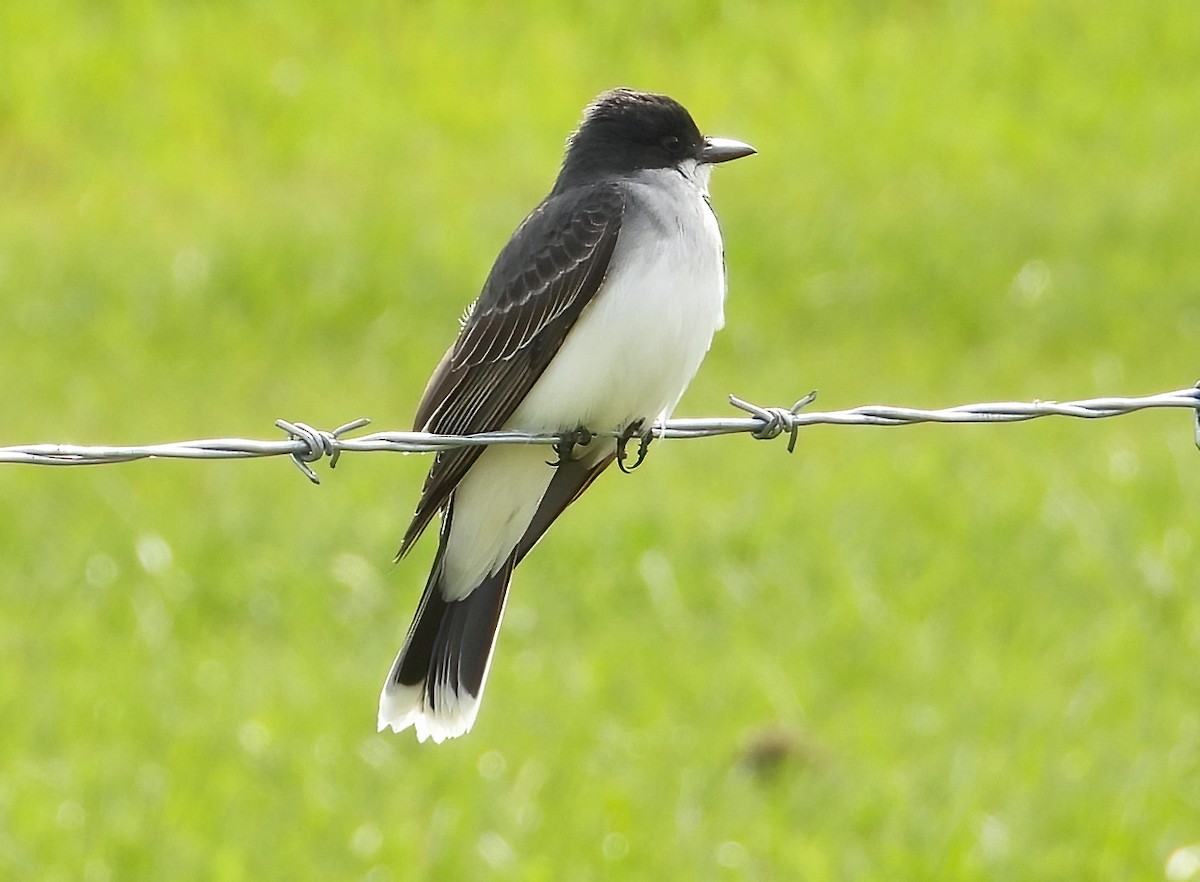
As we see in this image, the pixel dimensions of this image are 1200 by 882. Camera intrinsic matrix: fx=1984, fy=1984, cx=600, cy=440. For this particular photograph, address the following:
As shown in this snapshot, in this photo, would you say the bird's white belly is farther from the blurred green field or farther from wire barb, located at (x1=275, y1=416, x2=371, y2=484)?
the blurred green field

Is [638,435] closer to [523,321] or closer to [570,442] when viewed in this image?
[570,442]

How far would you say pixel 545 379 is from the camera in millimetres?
4371

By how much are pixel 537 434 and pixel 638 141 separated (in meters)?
0.98

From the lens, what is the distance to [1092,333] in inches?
418

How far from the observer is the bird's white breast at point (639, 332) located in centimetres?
426

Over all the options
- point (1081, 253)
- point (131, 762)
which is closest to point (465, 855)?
point (131, 762)

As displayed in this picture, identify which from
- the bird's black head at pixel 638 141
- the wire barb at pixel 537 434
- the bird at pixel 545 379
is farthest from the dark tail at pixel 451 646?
the bird's black head at pixel 638 141

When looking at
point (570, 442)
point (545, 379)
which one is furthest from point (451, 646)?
point (545, 379)

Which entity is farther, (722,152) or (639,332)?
(722,152)

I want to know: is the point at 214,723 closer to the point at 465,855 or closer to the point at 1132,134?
the point at 465,855

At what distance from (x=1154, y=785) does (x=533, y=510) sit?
2496 millimetres

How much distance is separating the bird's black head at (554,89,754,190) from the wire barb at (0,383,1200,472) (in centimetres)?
90

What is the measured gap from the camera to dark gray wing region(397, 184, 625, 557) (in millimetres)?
4340

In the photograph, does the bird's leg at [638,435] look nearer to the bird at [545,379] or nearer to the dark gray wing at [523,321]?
the bird at [545,379]
